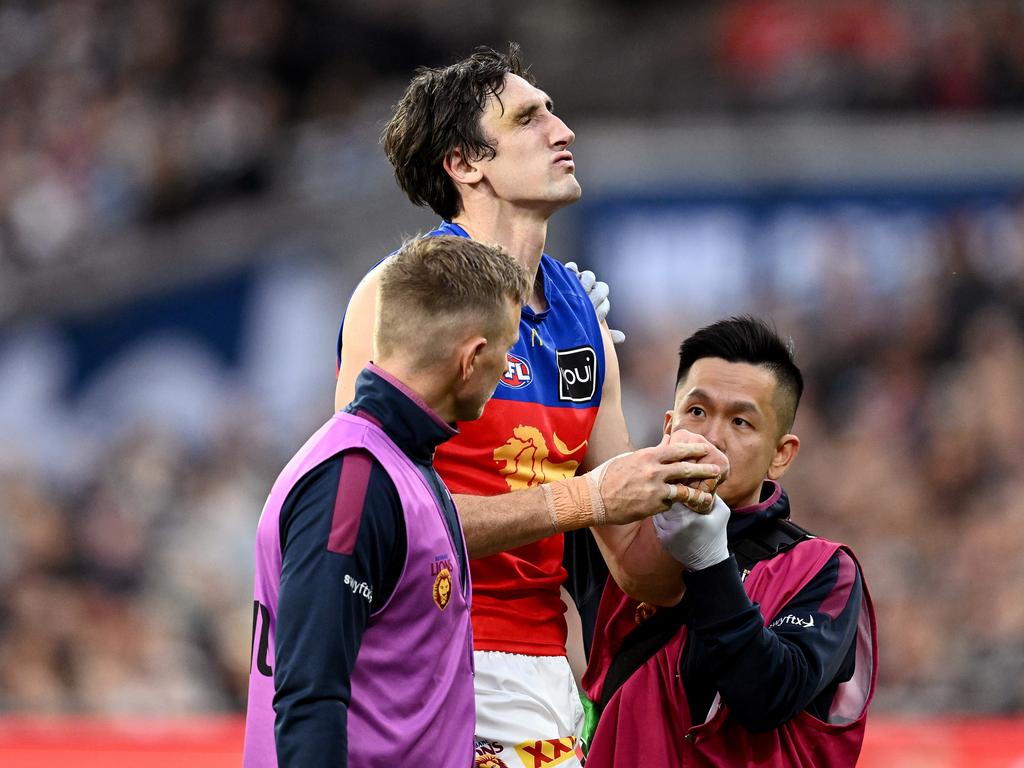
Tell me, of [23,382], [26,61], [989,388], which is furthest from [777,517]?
[26,61]

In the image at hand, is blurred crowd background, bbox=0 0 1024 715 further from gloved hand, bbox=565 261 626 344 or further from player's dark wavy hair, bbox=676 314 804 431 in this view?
player's dark wavy hair, bbox=676 314 804 431

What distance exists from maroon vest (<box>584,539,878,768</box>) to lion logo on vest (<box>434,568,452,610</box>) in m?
0.81

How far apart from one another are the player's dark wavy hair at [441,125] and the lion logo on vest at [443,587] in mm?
1305

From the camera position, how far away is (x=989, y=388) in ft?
31.7

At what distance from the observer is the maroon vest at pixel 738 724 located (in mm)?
3531

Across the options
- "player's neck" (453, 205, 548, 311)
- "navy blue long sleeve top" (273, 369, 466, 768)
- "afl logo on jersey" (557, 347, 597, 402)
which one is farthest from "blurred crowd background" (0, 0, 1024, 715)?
"navy blue long sleeve top" (273, 369, 466, 768)

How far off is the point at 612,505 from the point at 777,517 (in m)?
0.57

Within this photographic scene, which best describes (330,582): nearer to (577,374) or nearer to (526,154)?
(577,374)

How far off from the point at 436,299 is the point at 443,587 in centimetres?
50

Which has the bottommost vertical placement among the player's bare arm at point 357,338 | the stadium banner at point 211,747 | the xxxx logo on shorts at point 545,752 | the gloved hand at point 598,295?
the xxxx logo on shorts at point 545,752

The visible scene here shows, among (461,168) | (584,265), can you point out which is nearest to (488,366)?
(461,168)

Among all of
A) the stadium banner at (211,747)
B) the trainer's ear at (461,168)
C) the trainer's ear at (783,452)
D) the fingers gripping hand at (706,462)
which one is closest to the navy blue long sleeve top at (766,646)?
the fingers gripping hand at (706,462)

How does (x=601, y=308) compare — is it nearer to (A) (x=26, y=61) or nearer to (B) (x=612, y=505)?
(B) (x=612, y=505)

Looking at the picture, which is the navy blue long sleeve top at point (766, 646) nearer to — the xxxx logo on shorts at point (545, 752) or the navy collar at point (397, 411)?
the xxxx logo on shorts at point (545, 752)
